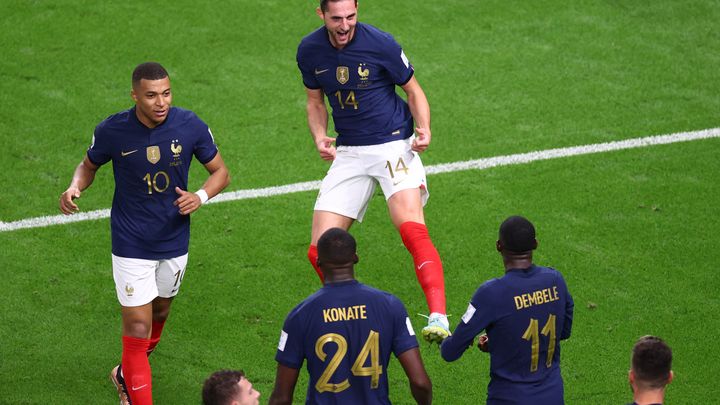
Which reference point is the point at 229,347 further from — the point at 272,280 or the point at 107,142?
the point at 107,142

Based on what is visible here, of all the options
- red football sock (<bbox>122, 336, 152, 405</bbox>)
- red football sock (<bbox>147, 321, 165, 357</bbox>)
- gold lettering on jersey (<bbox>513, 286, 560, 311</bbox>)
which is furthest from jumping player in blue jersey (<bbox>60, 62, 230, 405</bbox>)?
gold lettering on jersey (<bbox>513, 286, 560, 311</bbox>)

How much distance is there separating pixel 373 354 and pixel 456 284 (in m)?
3.55

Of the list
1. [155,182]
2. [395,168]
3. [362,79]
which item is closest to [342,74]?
[362,79]

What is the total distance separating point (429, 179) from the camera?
36.7 ft

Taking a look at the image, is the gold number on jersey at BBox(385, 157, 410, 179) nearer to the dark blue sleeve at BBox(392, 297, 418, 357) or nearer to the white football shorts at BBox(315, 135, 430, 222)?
the white football shorts at BBox(315, 135, 430, 222)

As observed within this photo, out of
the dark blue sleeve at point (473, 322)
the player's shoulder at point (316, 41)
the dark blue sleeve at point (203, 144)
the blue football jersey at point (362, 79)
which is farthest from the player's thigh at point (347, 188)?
the dark blue sleeve at point (473, 322)

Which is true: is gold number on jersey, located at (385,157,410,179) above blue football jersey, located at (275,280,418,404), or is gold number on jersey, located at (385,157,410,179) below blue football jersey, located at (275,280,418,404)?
above

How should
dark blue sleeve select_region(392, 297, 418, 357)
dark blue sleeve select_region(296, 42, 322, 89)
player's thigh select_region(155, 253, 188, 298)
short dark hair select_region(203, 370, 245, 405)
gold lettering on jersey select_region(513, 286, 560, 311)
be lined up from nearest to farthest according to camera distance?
short dark hair select_region(203, 370, 245, 405) → dark blue sleeve select_region(392, 297, 418, 357) → gold lettering on jersey select_region(513, 286, 560, 311) → player's thigh select_region(155, 253, 188, 298) → dark blue sleeve select_region(296, 42, 322, 89)

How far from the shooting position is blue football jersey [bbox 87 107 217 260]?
783 cm

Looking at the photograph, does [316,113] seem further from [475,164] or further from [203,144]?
[475,164]

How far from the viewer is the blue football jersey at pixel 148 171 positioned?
7.83 meters

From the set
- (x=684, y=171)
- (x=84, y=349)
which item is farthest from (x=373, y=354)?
(x=684, y=171)

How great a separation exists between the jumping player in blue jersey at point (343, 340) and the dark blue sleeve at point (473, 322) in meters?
0.34

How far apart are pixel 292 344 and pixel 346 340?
0.93ft
